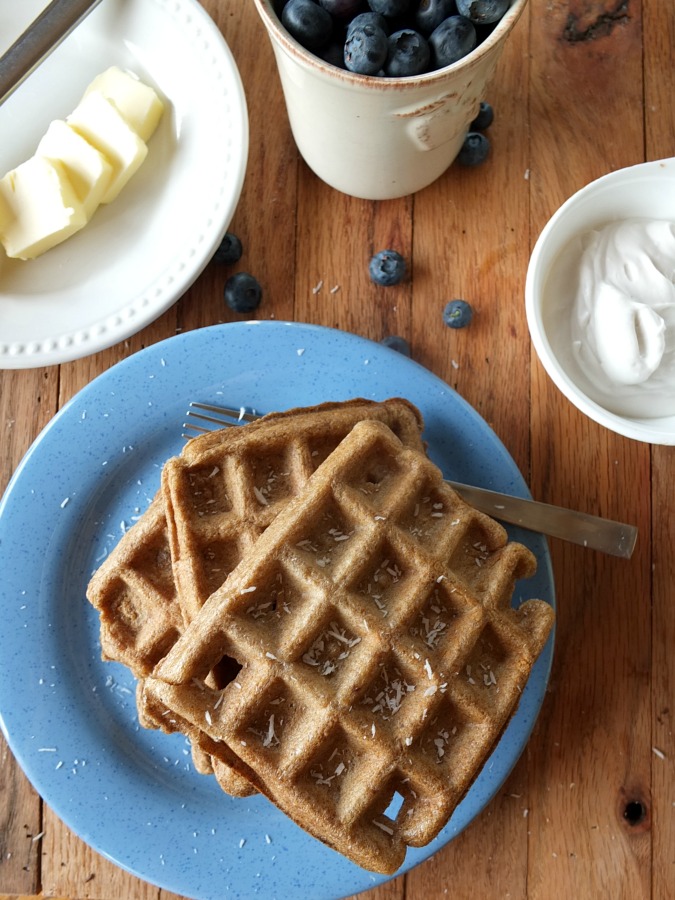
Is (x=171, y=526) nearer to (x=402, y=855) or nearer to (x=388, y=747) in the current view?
(x=388, y=747)

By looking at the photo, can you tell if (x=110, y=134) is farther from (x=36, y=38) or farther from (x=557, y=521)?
(x=557, y=521)

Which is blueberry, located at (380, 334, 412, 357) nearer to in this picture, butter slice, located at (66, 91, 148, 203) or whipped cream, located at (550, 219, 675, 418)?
whipped cream, located at (550, 219, 675, 418)

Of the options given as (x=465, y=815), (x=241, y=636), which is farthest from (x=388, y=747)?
(x=465, y=815)

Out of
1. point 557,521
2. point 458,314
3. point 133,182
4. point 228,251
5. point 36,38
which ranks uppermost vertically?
point 36,38

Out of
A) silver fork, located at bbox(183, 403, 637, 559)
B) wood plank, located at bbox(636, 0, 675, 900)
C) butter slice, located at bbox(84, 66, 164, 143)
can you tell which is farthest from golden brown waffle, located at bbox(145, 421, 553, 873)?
butter slice, located at bbox(84, 66, 164, 143)

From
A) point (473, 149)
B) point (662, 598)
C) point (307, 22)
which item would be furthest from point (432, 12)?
point (662, 598)

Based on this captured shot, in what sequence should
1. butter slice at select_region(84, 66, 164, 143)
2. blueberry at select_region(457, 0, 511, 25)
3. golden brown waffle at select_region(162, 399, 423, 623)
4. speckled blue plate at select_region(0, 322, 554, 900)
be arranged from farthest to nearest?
butter slice at select_region(84, 66, 164, 143), speckled blue plate at select_region(0, 322, 554, 900), golden brown waffle at select_region(162, 399, 423, 623), blueberry at select_region(457, 0, 511, 25)

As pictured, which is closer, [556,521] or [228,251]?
[556,521]
